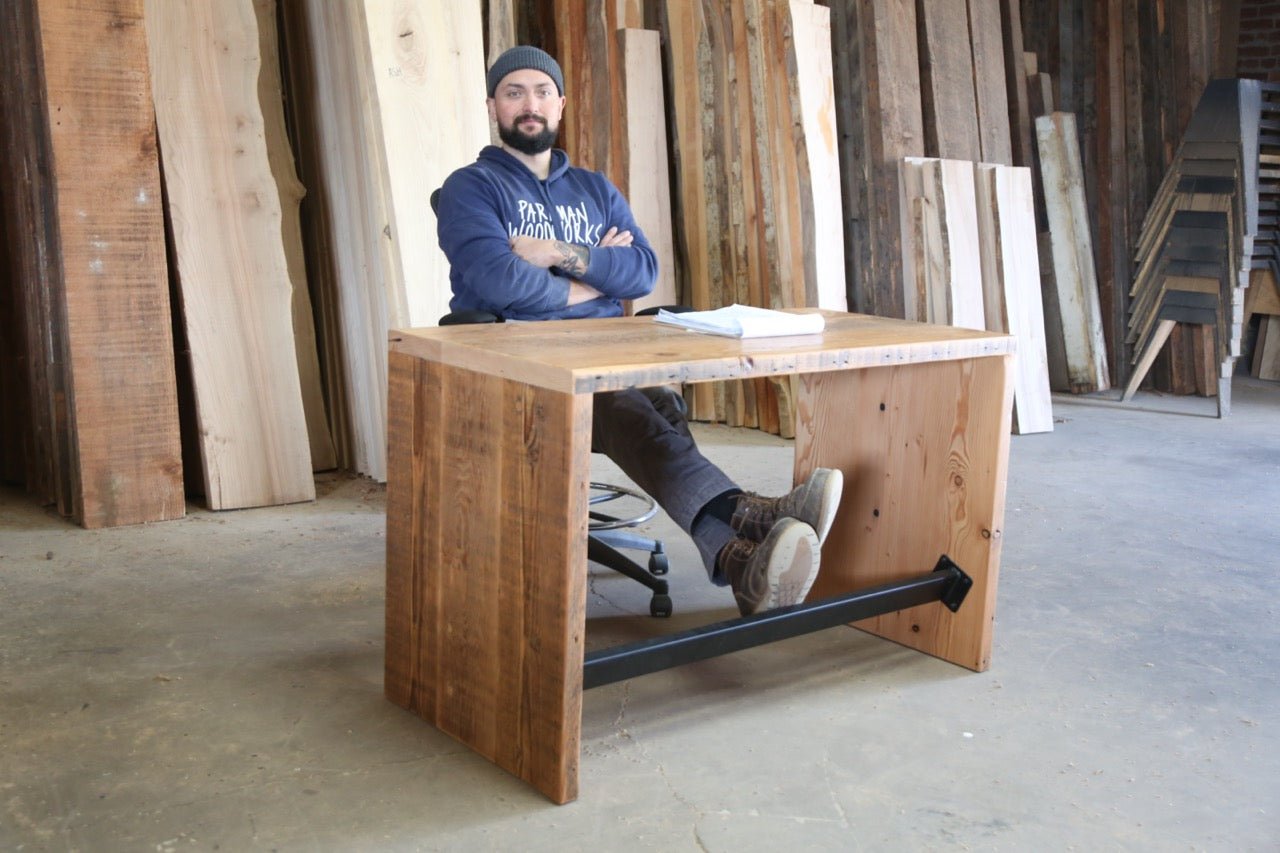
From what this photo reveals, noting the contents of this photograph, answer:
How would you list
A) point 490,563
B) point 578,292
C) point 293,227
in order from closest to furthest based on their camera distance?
point 490,563 → point 578,292 → point 293,227

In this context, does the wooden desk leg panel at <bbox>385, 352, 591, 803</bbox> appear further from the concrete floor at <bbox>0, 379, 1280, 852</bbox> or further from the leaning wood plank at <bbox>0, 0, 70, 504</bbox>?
the leaning wood plank at <bbox>0, 0, 70, 504</bbox>

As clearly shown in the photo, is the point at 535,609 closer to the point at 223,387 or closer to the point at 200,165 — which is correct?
the point at 223,387

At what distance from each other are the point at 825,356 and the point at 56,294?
270cm

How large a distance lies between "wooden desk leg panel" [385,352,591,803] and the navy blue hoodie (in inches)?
25.6


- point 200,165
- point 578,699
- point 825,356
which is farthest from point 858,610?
point 200,165

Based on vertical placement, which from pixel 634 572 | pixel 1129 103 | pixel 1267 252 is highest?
pixel 1129 103

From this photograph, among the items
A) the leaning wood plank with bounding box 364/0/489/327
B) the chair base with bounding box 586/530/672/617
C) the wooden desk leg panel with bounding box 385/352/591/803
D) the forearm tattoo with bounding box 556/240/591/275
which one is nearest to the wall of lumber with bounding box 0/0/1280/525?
the leaning wood plank with bounding box 364/0/489/327

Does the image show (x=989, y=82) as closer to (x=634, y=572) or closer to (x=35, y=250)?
(x=634, y=572)

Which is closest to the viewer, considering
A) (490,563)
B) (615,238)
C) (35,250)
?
(490,563)

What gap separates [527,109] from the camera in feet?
10.3

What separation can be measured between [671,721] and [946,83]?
4118mm

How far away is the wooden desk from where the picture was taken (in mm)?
2004

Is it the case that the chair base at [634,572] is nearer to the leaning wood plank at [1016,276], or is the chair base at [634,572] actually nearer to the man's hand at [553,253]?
the man's hand at [553,253]

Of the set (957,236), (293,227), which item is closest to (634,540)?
(293,227)
